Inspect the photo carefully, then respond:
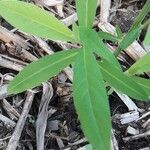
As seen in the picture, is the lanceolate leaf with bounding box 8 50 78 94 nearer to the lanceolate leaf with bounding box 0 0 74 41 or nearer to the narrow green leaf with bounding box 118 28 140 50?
the lanceolate leaf with bounding box 0 0 74 41

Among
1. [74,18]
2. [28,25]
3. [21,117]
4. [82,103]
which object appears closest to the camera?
[82,103]

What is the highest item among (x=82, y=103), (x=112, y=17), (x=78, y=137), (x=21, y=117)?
(x=112, y=17)

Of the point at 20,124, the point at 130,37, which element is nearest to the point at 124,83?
the point at 130,37

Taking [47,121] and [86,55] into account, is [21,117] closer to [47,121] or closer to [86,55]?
[47,121]

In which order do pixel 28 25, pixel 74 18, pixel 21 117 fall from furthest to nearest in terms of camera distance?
pixel 74 18
pixel 21 117
pixel 28 25

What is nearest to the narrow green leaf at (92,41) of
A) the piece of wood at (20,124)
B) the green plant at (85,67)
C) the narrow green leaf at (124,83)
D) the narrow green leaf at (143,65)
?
the green plant at (85,67)

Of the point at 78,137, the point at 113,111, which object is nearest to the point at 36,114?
the point at 78,137


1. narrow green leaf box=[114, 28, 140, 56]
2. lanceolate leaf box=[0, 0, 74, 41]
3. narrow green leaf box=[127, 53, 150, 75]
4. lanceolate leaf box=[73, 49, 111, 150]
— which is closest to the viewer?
lanceolate leaf box=[73, 49, 111, 150]

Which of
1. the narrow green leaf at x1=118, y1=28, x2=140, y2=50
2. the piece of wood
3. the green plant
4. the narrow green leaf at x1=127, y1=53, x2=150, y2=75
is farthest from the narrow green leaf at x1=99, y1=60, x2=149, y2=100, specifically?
the piece of wood
